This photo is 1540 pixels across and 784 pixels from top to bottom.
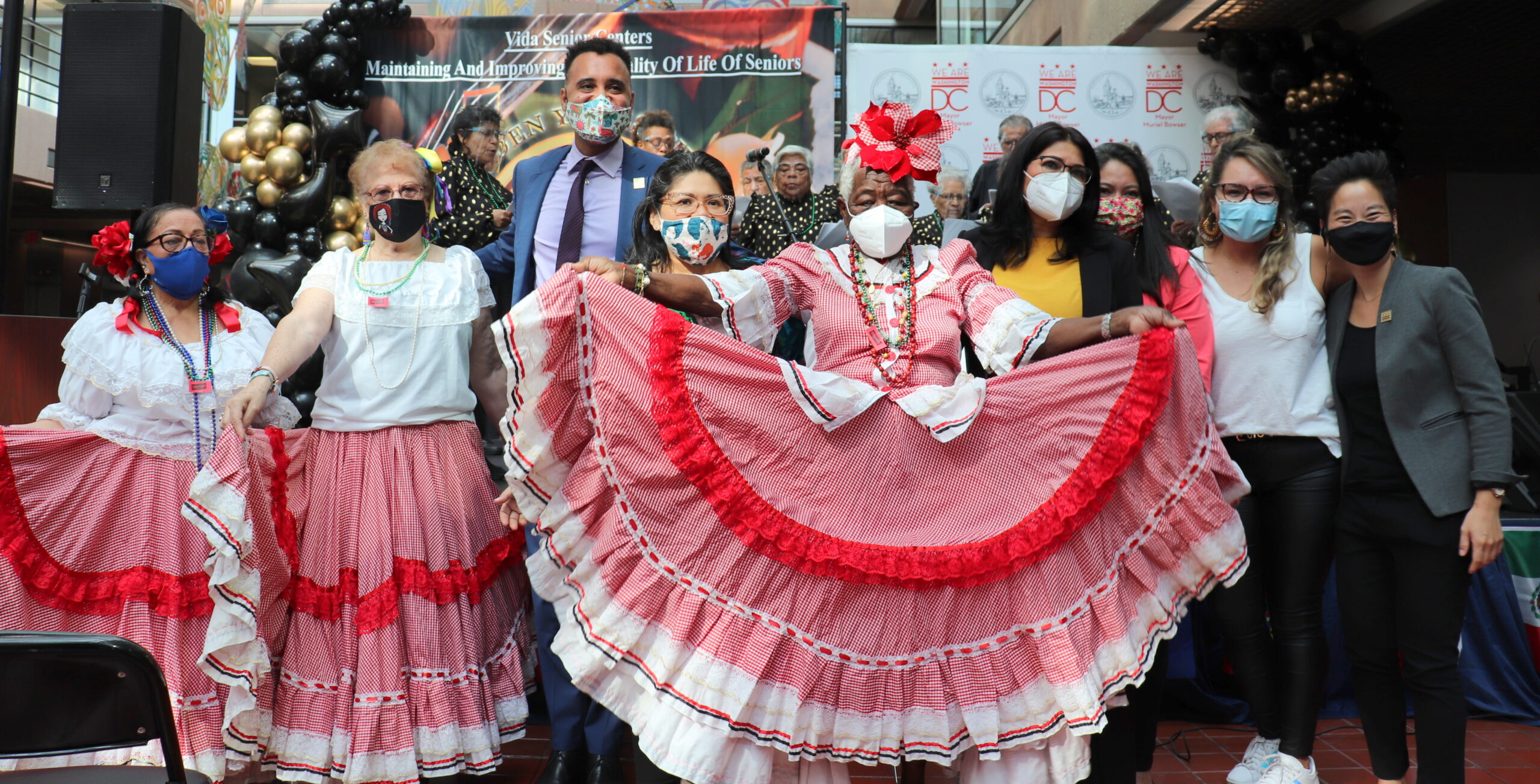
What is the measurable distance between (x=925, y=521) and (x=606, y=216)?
64.9 inches

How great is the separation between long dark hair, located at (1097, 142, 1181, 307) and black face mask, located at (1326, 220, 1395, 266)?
0.45 metres

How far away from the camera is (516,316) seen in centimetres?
261

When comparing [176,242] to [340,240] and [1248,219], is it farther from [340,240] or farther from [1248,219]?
[340,240]

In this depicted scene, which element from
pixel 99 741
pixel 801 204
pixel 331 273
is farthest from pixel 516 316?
pixel 801 204

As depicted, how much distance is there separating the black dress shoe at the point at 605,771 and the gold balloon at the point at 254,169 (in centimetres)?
500

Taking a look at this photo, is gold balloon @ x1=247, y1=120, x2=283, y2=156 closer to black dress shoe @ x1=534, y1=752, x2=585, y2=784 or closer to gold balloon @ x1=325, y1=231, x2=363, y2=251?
gold balloon @ x1=325, y1=231, x2=363, y2=251

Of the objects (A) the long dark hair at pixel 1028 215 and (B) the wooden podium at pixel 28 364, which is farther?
(B) the wooden podium at pixel 28 364

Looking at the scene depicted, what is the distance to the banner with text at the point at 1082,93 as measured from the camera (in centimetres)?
778

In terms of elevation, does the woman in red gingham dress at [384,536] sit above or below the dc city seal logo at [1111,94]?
below

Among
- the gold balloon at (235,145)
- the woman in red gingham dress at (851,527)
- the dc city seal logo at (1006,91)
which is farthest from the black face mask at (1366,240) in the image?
the gold balloon at (235,145)

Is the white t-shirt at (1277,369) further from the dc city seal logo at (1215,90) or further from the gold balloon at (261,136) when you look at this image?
the gold balloon at (261,136)

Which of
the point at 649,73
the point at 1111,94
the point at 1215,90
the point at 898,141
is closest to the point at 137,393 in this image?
the point at 898,141

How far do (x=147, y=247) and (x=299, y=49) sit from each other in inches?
171

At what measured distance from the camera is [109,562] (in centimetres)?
313
